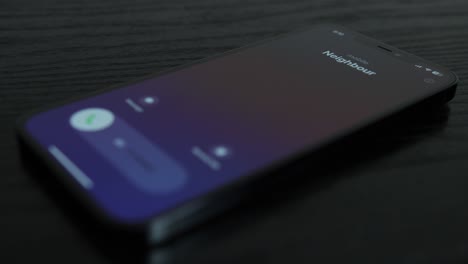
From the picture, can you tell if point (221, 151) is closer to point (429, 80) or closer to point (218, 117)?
point (218, 117)

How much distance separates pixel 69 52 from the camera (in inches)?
20.6

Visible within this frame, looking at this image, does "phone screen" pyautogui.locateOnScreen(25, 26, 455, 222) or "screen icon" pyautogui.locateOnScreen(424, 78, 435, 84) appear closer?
"phone screen" pyautogui.locateOnScreen(25, 26, 455, 222)

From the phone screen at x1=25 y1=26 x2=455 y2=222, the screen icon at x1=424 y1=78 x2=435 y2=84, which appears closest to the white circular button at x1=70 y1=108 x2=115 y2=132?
the phone screen at x1=25 y1=26 x2=455 y2=222

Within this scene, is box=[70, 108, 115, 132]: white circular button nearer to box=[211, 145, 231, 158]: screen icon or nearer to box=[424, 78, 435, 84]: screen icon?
box=[211, 145, 231, 158]: screen icon

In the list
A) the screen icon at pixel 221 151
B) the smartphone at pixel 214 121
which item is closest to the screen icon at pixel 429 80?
the smartphone at pixel 214 121

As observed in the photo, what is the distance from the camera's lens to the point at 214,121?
0.42 metres

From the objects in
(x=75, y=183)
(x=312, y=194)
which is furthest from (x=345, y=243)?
(x=75, y=183)

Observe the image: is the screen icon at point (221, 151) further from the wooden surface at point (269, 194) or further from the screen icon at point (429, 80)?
the screen icon at point (429, 80)

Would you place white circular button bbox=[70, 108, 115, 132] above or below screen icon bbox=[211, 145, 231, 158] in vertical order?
above

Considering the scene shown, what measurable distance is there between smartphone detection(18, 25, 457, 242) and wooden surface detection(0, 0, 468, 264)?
18mm

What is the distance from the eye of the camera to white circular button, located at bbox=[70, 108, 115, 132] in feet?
1.32

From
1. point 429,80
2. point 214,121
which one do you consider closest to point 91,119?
point 214,121

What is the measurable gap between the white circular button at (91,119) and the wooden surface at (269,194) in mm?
44

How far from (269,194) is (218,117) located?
71 millimetres
